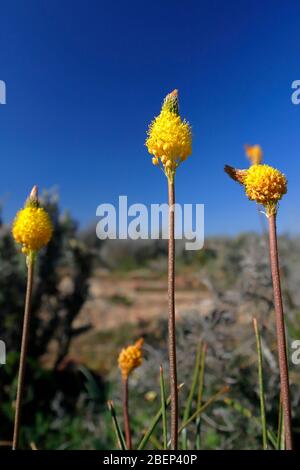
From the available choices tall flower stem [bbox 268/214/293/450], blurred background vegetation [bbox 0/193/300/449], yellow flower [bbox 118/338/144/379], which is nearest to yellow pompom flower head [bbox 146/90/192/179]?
tall flower stem [bbox 268/214/293/450]

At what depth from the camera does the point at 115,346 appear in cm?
509

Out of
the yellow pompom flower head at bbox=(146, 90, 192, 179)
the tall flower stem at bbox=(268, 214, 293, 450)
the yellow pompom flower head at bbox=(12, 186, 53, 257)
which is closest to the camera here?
the tall flower stem at bbox=(268, 214, 293, 450)

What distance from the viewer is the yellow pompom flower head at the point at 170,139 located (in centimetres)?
111

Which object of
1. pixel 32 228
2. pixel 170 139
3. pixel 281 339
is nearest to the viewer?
pixel 281 339

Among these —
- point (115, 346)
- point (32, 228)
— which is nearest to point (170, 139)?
point (32, 228)

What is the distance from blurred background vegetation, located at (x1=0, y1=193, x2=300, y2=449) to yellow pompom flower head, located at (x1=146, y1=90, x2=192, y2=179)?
1161 mm

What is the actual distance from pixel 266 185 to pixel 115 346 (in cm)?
433

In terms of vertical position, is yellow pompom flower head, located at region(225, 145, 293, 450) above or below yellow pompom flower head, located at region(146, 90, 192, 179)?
below

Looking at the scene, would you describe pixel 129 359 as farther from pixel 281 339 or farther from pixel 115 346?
pixel 115 346

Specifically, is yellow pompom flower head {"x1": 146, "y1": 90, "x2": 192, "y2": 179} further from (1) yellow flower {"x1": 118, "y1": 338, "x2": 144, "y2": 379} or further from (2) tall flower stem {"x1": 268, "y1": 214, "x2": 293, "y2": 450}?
(1) yellow flower {"x1": 118, "y1": 338, "x2": 144, "y2": 379}

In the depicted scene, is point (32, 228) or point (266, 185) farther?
point (32, 228)

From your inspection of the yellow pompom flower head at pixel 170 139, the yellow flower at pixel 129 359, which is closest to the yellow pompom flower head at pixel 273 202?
the yellow pompom flower head at pixel 170 139

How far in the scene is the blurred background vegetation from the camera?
103 inches

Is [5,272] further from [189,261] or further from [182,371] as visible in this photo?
[189,261]
